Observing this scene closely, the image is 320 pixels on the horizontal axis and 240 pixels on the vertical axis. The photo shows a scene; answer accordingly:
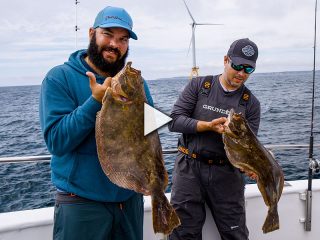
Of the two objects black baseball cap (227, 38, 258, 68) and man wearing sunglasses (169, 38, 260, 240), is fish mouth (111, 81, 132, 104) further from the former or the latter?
black baseball cap (227, 38, 258, 68)

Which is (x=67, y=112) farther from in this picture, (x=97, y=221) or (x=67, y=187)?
(x=97, y=221)

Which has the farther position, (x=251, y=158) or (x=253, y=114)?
(x=253, y=114)

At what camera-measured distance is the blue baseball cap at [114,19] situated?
2531 millimetres

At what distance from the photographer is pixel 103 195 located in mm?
2611

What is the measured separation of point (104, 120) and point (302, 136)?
1554cm

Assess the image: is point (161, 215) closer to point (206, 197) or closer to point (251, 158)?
point (251, 158)

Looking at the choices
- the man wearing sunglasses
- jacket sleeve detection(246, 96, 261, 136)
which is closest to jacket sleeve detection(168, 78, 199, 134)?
the man wearing sunglasses

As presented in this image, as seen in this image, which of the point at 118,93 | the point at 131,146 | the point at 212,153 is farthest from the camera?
the point at 212,153

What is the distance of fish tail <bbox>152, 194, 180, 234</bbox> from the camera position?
2.36m

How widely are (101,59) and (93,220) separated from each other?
1.12m

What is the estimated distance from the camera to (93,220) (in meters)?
2.60

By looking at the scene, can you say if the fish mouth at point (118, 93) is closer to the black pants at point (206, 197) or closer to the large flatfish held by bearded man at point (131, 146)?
the large flatfish held by bearded man at point (131, 146)

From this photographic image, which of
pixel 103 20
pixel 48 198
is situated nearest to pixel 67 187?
pixel 103 20

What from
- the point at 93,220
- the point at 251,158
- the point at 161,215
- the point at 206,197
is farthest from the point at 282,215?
the point at 93,220
